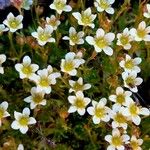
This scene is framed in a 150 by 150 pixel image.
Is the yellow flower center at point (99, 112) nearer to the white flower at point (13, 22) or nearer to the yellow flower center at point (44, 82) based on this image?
the yellow flower center at point (44, 82)

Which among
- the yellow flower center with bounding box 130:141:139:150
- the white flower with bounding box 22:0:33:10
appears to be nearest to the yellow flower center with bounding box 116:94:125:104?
the yellow flower center with bounding box 130:141:139:150

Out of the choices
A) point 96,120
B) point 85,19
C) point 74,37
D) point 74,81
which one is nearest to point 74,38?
point 74,37

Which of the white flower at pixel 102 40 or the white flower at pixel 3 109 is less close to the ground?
the white flower at pixel 102 40

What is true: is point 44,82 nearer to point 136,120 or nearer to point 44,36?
point 44,36

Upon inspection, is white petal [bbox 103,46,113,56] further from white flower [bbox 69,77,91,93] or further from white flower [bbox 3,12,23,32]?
white flower [bbox 3,12,23,32]

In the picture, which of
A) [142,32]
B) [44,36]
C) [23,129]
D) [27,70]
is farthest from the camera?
[142,32]

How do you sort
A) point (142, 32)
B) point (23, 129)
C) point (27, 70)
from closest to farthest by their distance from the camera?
point (23, 129) < point (27, 70) < point (142, 32)

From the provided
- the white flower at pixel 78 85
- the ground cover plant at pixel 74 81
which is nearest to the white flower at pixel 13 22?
the ground cover plant at pixel 74 81
